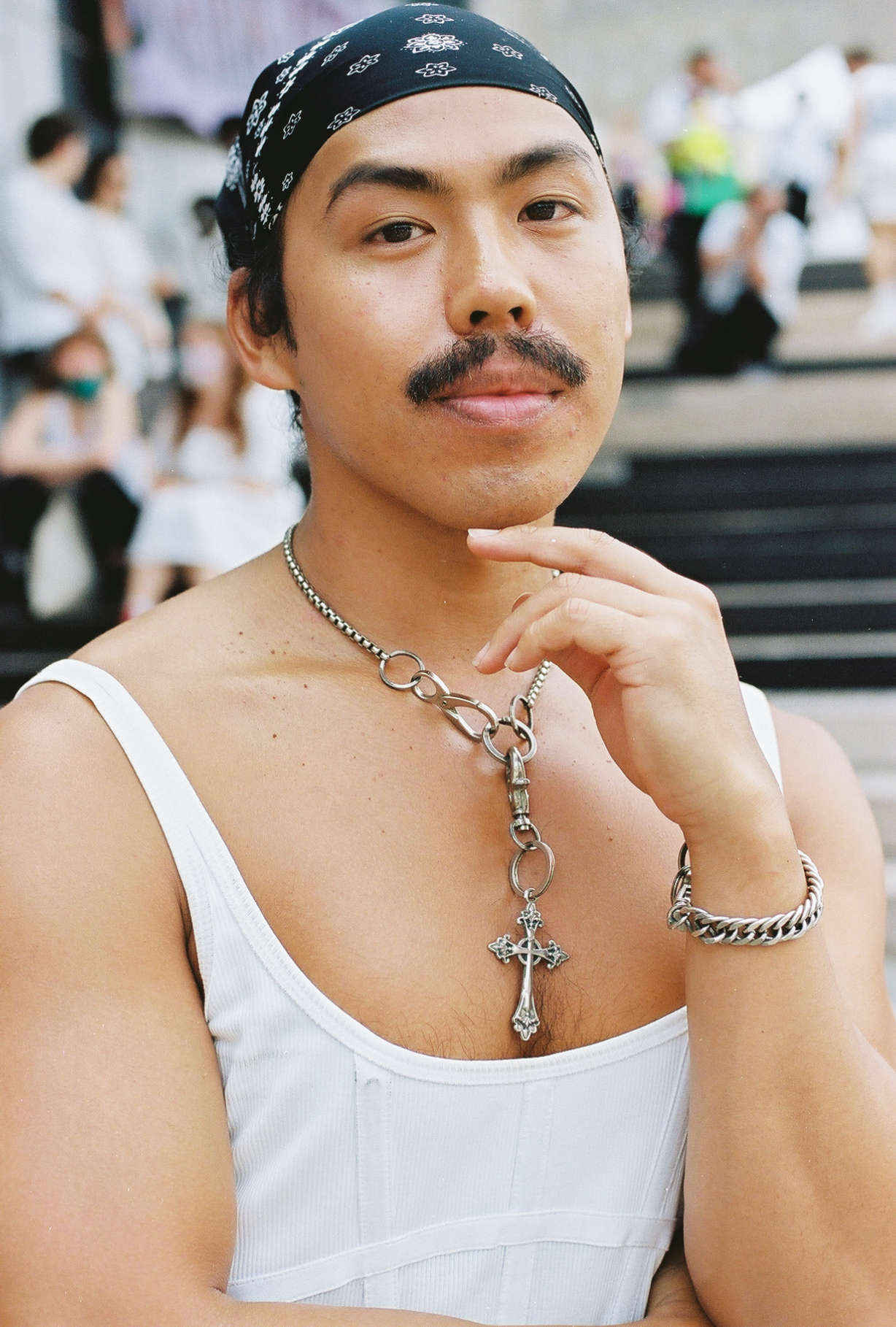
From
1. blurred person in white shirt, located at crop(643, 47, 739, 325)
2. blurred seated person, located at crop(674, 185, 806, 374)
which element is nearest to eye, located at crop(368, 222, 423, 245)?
blurred seated person, located at crop(674, 185, 806, 374)

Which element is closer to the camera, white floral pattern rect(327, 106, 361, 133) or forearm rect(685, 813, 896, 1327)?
forearm rect(685, 813, 896, 1327)

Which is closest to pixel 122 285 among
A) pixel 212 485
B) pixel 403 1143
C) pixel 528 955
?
pixel 212 485

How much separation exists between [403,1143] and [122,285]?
20.1 ft

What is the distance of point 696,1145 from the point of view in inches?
63.9

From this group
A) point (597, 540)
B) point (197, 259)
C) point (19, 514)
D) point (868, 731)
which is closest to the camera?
point (597, 540)

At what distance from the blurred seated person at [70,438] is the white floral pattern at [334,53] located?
15.2 ft

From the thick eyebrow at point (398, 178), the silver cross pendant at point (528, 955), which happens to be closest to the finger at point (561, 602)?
the silver cross pendant at point (528, 955)

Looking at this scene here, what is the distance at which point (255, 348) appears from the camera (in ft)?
6.86

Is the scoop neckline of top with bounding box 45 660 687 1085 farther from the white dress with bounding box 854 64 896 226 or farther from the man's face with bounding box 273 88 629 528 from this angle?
the white dress with bounding box 854 64 896 226

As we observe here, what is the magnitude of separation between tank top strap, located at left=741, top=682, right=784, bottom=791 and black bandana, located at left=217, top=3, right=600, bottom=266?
92 centimetres

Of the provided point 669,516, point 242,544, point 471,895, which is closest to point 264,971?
point 471,895

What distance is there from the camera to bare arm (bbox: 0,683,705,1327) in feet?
4.49

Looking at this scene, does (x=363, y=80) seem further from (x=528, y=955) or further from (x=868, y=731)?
(x=868, y=731)

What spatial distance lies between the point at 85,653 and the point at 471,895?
61 centimetres
